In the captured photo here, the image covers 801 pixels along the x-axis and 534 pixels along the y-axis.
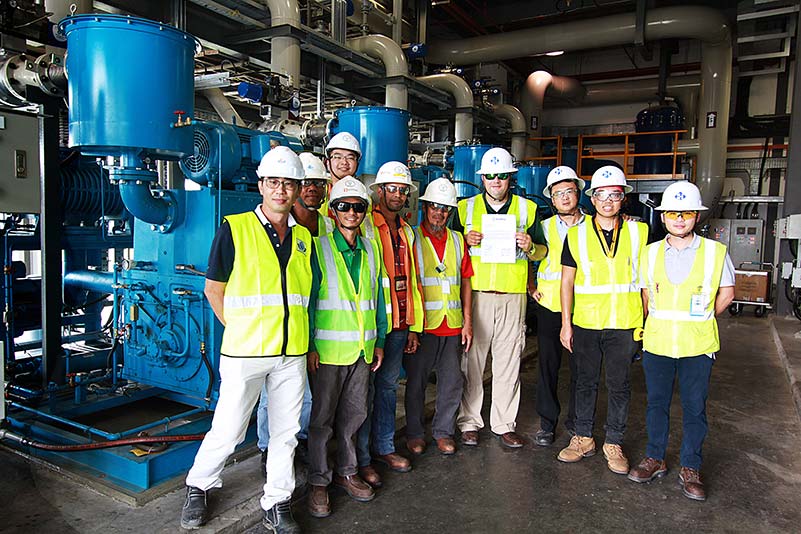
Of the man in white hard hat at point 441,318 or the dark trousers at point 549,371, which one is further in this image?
the dark trousers at point 549,371

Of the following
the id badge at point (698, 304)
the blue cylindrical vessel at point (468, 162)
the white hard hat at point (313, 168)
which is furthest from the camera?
the blue cylindrical vessel at point (468, 162)

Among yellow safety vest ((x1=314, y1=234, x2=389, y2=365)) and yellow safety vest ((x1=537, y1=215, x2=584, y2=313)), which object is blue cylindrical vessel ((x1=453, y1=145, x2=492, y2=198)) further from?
yellow safety vest ((x1=314, y1=234, x2=389, y2=365))

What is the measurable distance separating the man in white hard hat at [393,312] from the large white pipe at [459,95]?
565cm

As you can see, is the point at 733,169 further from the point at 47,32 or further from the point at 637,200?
the point at 47,32

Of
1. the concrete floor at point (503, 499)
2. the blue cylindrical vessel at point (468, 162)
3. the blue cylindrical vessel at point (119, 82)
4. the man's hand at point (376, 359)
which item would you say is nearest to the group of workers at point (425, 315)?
the man's hand at point (376, 359)

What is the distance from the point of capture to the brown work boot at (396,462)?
3.57 metres

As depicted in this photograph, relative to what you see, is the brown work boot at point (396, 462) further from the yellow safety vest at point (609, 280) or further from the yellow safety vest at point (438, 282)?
the yellow safety vest at point (609, 280)

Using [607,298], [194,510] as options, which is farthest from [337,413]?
[607,298]

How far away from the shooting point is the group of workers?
264cm

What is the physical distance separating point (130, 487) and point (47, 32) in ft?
10.3

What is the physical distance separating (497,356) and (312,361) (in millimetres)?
1576

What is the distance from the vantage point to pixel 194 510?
2.72 m

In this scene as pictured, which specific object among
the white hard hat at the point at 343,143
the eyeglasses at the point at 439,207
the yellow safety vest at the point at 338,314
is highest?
the white hard hat at the point at 343,143

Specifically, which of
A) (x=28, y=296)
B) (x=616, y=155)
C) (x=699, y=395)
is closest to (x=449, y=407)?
(x=699, y=395)
